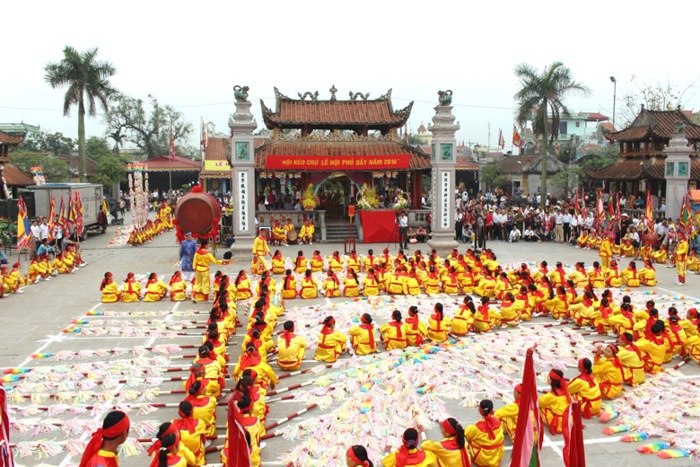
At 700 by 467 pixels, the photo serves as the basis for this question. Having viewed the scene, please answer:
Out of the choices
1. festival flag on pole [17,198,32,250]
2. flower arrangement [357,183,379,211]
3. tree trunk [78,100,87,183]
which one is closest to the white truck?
tree trunk [78,100,87,183]

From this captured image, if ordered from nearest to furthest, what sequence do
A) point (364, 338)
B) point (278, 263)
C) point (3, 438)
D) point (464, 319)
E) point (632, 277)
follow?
point (3, 438)
point (364, 338)
point (464, 319)
point (632, 277)
point (278, 263)

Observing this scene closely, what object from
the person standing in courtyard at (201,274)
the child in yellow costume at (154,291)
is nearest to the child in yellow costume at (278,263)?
the person standing in courtyard at (201,274)

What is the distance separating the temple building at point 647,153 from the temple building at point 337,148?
10.5 metres

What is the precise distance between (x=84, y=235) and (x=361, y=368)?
2330 centimetres

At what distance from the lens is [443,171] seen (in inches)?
910

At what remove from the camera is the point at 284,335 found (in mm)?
10047

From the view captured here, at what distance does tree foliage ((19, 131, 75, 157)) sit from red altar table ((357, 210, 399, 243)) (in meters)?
43.0

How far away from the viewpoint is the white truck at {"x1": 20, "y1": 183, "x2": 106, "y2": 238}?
1048 inches

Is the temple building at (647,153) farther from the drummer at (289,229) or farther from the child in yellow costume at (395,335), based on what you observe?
the child in yellow costume at (395,335)

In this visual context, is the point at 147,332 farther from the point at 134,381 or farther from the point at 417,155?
the point at 417,155

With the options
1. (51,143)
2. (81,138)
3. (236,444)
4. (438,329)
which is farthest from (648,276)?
(51,143)

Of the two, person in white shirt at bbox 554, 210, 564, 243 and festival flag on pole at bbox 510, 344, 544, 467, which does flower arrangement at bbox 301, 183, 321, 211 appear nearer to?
person in white shirt at bbox 554, 210, 564, 243

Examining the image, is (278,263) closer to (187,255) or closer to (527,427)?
(187,255)

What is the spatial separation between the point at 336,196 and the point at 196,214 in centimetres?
1473
